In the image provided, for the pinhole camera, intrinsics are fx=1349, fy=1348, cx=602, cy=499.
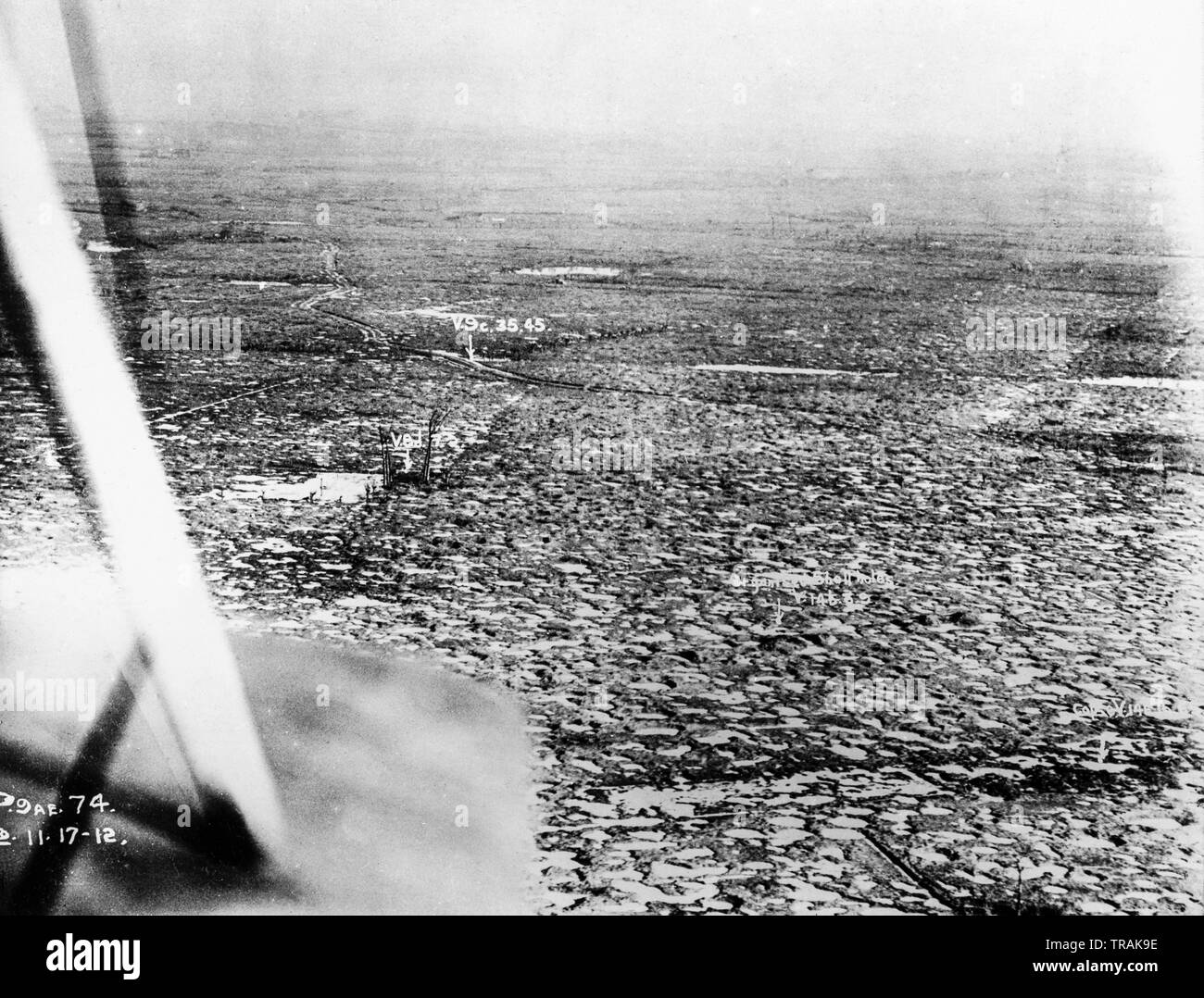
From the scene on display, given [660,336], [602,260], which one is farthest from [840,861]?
[602,260]

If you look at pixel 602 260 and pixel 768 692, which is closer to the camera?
pixel 768 692

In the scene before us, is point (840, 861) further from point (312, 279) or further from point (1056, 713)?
point (312, 279)

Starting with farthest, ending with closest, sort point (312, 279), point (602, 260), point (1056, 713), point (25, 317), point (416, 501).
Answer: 1. point (602, 260)
2. point (312, 279)
3. point (25, 317)
4. point (416, 501)
5. point (1056, 713)

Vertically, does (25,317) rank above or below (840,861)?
above

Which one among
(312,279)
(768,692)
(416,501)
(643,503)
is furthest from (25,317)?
(768,692)
